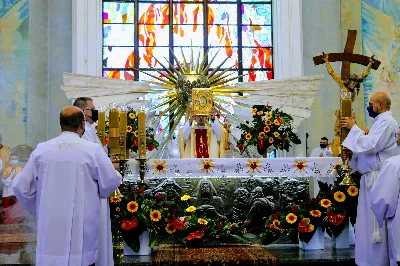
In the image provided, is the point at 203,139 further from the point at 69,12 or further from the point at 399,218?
the point at 69,12

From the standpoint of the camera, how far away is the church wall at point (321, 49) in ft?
38.4

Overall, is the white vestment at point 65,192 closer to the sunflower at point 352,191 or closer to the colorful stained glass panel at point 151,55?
the sunflower at point 352,191

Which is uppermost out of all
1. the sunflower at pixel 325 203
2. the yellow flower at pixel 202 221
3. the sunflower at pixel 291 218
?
the sunflower at pixel 325 203

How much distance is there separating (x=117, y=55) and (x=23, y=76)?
1.95 meters

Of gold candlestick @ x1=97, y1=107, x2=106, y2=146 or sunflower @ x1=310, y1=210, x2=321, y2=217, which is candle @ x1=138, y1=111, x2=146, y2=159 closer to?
gold candlestick @ x1=97, y1=107, x2=106, y2=146

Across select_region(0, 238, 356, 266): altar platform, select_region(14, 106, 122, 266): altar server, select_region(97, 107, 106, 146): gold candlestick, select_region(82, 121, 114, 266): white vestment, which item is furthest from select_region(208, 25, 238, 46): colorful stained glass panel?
select_region(14, 106, 122, 266): altar server

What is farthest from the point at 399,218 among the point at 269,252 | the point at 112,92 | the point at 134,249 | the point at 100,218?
the point at 112,92

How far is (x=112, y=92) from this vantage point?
1063 centimetres

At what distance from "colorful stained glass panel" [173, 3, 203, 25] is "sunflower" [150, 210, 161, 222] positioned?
270 inches

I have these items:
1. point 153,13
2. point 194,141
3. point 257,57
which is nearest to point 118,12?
point 153,13

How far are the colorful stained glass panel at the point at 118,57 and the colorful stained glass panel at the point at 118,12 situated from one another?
0.60 meters

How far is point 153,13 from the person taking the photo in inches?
498

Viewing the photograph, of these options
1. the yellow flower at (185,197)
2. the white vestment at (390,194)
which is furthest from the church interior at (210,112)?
the white vestment at (390,194)

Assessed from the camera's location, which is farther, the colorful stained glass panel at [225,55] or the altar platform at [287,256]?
the colorful stained glass panel at [225,55]
